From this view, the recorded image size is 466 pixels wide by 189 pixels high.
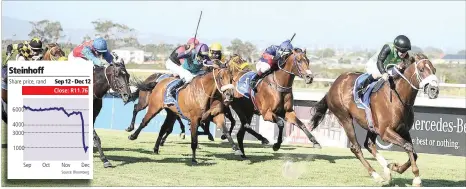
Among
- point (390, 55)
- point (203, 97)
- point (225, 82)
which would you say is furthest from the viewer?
point (203, 97)

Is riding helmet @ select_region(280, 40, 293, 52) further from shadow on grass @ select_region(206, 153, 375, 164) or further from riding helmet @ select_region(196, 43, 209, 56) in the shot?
shadow on grass @ select_region(206, 153, 375, 164)

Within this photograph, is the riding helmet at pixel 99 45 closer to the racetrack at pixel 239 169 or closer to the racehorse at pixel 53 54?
the racehorse at pixel 53 54

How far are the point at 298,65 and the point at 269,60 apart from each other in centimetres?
89

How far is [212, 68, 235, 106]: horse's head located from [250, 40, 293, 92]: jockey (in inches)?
49.7

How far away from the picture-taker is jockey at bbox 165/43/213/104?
41.6ft

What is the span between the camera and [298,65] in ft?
40.3

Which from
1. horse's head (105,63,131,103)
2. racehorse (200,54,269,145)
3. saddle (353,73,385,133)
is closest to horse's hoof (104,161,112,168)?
horse's head (105,63,131,103)

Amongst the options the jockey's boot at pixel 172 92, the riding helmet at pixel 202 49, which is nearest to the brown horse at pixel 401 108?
the riding helmet at pixel 202 49

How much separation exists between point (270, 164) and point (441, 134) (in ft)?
17.9

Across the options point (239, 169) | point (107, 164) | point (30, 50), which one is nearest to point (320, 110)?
point (239, 169)

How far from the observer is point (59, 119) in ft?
25.0
